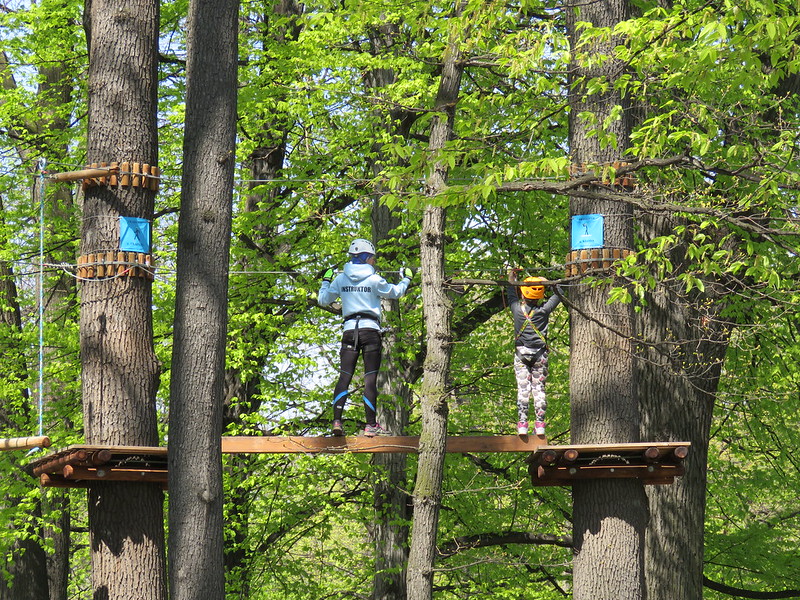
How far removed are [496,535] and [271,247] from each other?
4812mm

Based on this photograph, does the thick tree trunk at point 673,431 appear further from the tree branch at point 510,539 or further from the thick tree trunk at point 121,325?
the thick tree trunk at point 121,325

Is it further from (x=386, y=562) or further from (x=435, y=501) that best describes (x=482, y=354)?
(x=435, y=501)

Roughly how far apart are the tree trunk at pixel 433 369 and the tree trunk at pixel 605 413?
0.96 m

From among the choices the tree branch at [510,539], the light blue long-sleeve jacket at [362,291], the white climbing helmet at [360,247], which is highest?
the white climbing helmet at [360,247]

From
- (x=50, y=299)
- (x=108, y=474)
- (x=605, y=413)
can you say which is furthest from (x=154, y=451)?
(x=50, y=299)

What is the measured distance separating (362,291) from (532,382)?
1639 mm

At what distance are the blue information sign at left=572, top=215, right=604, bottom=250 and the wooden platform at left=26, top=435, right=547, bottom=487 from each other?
5.14 feet

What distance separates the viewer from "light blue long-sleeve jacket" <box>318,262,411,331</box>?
829cm

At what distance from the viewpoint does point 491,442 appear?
7.71 m

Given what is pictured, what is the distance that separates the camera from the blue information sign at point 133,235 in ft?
23.2

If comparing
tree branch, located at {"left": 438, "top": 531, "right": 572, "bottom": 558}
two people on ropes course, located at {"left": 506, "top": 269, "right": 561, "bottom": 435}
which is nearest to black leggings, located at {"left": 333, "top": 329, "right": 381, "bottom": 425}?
two people on ropes course, located at {"left": 506, "top": 269, "right": 561, "bottom": 435}

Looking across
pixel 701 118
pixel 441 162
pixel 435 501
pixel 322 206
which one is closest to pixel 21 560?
pixel 322 206

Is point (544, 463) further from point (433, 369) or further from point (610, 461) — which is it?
point (433, 369)

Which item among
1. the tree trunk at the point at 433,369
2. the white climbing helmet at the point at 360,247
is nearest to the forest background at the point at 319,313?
the white climbing helmet at the point at 360,247
